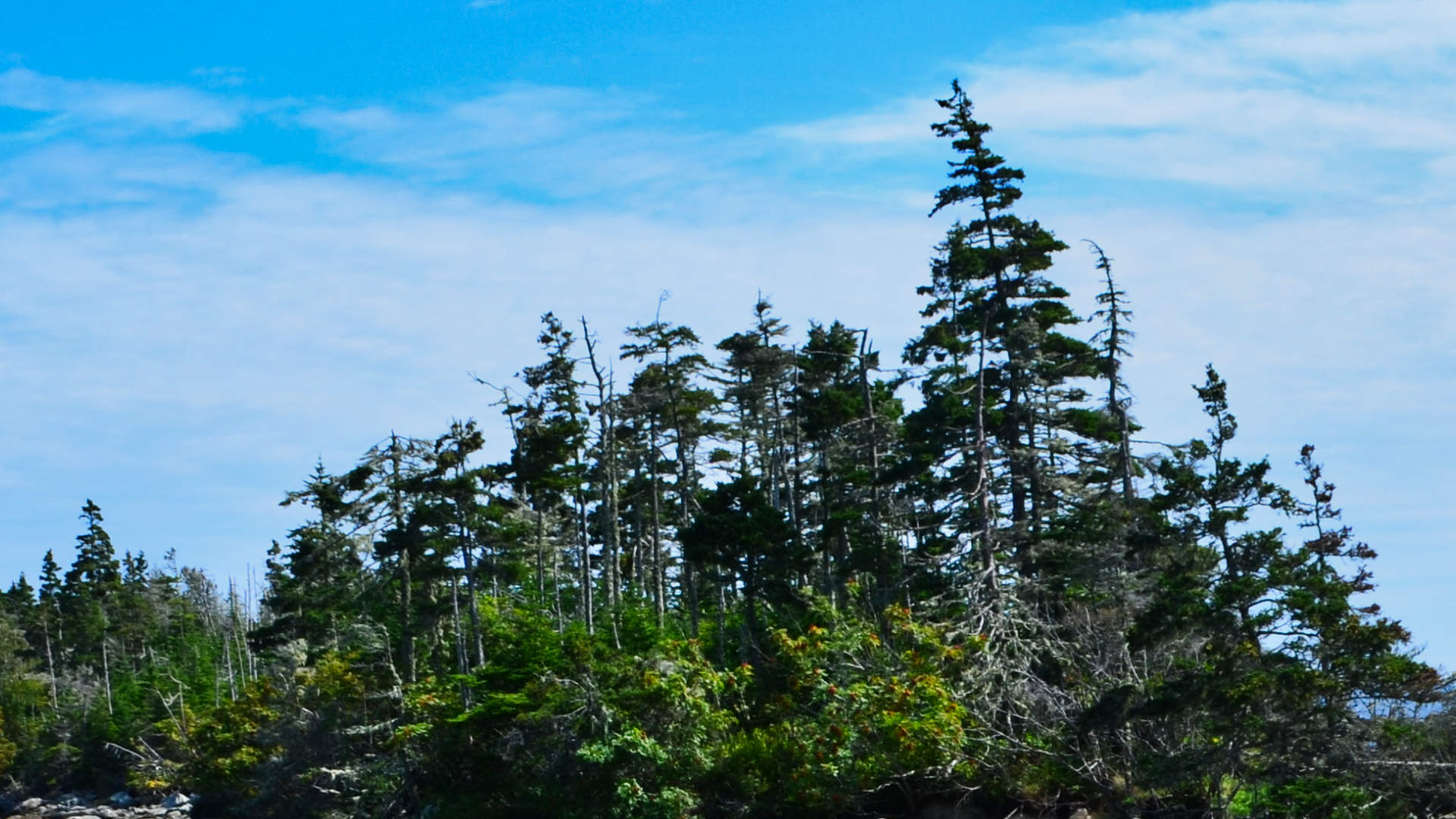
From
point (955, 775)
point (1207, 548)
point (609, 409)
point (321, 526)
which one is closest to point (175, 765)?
point (321, 526)

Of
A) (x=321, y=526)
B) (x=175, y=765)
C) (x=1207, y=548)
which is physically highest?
(x=321, y=526)

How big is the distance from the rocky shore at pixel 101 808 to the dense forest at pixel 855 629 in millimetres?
3195

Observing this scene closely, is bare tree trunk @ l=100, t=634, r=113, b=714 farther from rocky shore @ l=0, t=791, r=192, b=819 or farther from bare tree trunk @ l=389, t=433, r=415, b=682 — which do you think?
bare tree trunk @ l=389, t=433, r=415, b=682

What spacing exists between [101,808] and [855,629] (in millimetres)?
51388

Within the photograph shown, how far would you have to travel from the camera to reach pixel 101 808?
2689 inches

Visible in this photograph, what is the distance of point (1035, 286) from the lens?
3803 centimetres

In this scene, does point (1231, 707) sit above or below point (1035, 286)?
below

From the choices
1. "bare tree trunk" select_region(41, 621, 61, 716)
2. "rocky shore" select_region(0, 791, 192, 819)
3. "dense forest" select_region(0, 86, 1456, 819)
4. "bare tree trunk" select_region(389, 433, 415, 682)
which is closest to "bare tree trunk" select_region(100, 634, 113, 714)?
"bare tree trunk" select_region(41, 621, 61, 716)

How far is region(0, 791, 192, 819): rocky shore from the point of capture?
6185 cm

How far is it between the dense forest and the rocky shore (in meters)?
3.19

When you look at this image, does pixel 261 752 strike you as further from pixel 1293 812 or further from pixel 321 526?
pixel 1293 812

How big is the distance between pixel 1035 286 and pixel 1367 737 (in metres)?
18.6

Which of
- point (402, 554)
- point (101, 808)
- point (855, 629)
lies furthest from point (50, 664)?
point (855, 629)

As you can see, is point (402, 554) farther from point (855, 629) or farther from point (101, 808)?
point (101, 808)
